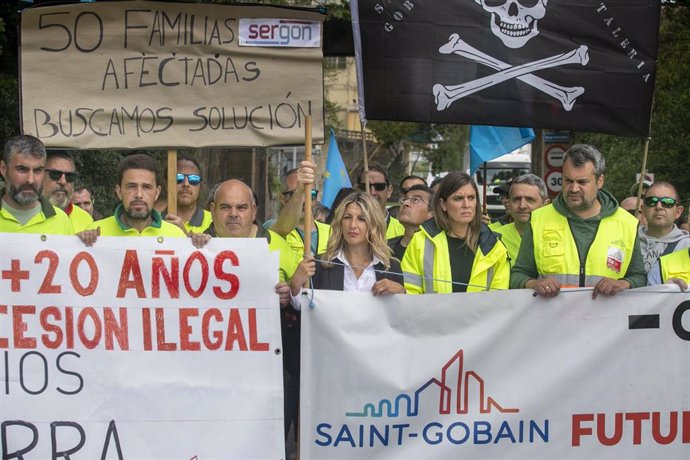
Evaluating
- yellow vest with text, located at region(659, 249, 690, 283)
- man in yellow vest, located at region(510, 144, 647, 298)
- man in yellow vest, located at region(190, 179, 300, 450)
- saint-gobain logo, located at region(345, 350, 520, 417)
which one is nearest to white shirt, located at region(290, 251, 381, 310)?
man in yellow vest, located at region(190, 179, 300, 450)

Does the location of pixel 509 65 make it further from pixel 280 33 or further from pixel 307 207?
pixel 307 207

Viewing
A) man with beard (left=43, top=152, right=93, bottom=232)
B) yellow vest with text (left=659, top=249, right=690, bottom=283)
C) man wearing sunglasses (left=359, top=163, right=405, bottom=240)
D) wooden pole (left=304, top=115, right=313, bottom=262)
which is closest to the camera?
wooden pole (left=304, top=115, right=313, bottom=262)

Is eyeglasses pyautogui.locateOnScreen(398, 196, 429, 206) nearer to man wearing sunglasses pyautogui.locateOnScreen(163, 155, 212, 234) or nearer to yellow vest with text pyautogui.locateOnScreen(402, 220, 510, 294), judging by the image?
man wearing sunglasses pyautogui.locateOnScreen(163, 155, 212, 234)

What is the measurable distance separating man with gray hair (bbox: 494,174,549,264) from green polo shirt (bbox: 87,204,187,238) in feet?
8.47

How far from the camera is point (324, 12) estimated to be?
6.66 meters

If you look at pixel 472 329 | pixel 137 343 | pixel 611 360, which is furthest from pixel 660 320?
pixel 137 343

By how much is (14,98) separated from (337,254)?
8853 mm

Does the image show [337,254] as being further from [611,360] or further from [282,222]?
[611,360]

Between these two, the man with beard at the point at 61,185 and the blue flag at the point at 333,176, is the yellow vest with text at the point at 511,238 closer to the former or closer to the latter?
the blue flag at the point at 333,176

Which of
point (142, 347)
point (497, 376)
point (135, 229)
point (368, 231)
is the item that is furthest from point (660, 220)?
point (142, 347)

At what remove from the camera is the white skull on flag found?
6691 millimetres

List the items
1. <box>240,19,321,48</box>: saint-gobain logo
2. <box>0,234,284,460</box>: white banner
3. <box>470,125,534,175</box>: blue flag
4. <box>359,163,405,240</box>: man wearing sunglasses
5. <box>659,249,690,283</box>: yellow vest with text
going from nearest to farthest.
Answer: <box>0,234,284,460</box>: white banner
<box>659,249,690,283</box>: yellow vest with text
<box>240,19,321,48</box>: saint-gobain logo
<box>359,163,405,240</box>: man wearing sunglasses
<box>470,125,534,175</box>: blue flag

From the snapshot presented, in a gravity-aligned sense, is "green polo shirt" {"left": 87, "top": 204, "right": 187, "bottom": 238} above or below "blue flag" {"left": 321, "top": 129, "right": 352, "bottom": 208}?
below

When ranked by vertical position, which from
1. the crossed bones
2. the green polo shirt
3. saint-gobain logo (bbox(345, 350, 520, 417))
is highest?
the crossed bones
